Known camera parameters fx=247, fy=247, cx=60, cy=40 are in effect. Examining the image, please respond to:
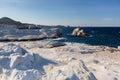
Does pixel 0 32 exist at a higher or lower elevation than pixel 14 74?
lower

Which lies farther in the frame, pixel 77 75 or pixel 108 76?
pixel 108 76

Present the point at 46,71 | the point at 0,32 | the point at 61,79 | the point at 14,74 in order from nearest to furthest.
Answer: the point at 61,79
the point at 14,74
the point at 46,71
the point at 0,32

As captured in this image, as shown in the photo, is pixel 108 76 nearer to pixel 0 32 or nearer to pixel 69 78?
pixel 69 78

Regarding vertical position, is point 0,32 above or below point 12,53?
below

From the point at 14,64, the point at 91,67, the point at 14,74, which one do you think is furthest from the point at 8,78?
the point at 91,67

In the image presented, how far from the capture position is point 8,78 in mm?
12398

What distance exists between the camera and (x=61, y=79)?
37.7 ft

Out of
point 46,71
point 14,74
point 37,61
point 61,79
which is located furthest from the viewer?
point 37,61

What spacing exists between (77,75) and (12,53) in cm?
505

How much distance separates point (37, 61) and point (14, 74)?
267 cm

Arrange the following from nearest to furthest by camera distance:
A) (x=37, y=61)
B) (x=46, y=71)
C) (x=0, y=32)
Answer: (x=46, y=71), (x=37, y=61), (x=0, y=32)

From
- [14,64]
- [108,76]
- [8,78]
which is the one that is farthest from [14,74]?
[108,76]

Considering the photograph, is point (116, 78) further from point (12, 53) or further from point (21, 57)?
point (12, 53)

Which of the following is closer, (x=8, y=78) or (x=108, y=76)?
(x=8, y=78)
